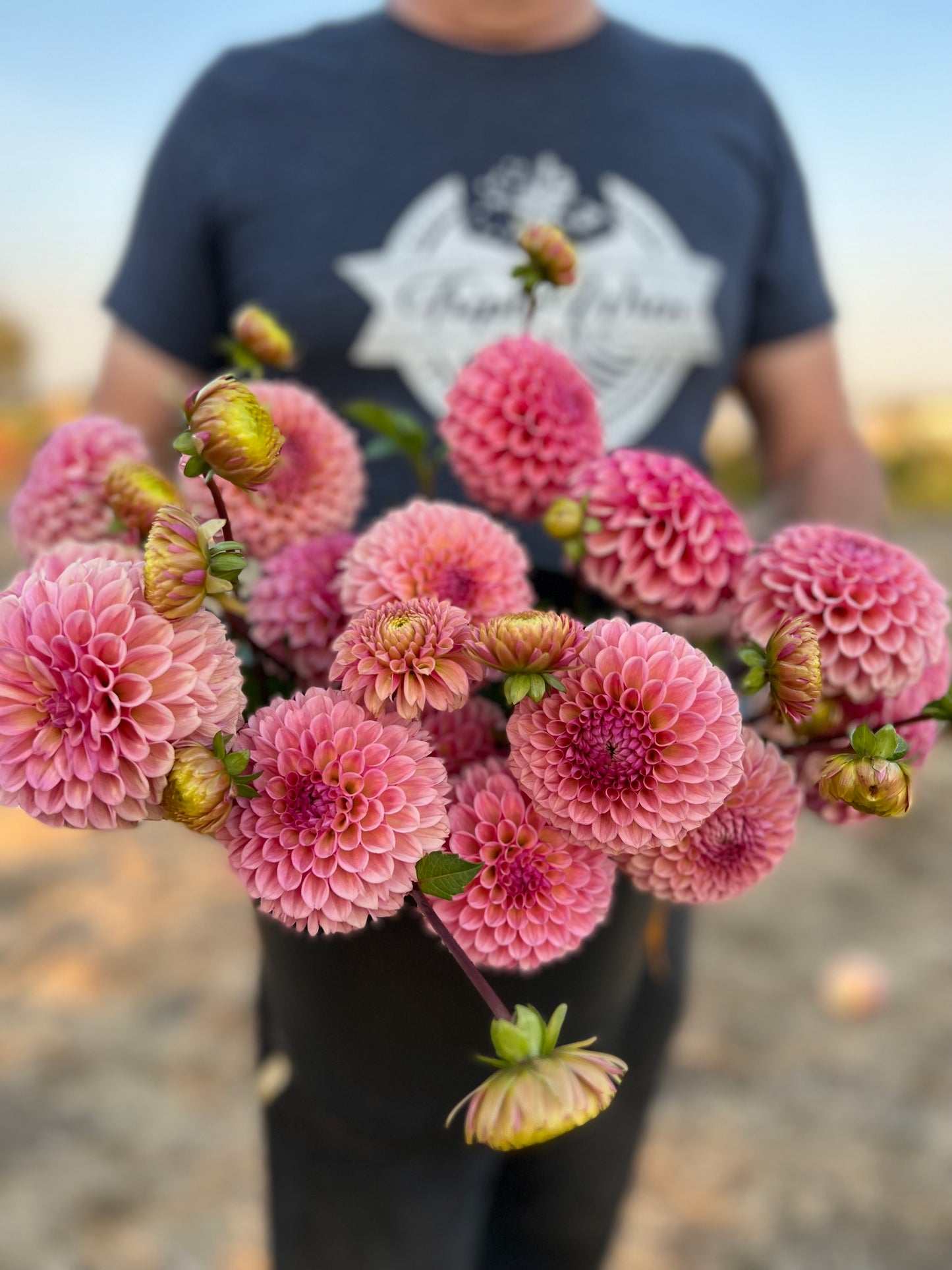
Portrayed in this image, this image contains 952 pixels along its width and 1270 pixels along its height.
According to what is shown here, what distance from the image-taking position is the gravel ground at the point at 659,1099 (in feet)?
4.25

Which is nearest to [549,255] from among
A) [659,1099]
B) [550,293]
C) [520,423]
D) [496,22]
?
[520,423]

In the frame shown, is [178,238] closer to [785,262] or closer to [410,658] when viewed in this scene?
[785,262]

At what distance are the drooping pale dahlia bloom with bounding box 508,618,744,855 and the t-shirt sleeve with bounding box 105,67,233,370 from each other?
0.66m

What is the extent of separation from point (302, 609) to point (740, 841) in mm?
178

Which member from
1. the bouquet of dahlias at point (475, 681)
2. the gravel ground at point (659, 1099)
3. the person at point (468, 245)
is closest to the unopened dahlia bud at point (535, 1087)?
the bouquet of dahlias at point (475, 681)

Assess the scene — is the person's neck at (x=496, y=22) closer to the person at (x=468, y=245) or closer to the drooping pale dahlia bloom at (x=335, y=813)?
the person at (x=468, y=245)

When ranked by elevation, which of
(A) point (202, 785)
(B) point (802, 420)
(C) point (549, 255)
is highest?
(C) point (549, 255)

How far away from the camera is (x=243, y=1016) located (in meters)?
1.66

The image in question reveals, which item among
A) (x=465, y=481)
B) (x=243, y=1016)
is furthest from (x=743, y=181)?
(x=243, y=1016)

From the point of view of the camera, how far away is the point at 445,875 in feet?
0.94

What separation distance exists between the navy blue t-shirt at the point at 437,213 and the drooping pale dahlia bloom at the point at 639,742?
1.61ft

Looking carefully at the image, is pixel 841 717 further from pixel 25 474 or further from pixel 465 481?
pixel 25 474

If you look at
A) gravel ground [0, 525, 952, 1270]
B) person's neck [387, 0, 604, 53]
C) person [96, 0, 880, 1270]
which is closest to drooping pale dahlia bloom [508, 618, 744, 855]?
person [96, 0, 880, 1270]

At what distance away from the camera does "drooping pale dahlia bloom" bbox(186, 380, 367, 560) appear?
393mm
